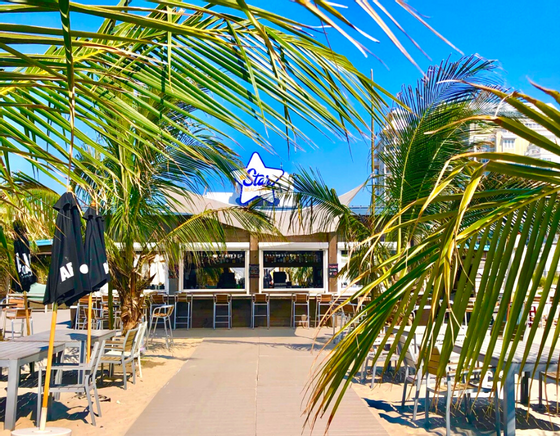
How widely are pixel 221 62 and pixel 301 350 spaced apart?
919 cm

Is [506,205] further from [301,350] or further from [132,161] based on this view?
[301,350]

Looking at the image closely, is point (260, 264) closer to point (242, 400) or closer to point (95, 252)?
point (242, 400)

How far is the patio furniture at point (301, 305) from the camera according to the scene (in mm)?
13570

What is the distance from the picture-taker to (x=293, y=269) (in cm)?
1664

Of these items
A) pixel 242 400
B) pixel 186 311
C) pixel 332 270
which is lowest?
pixel 242 400

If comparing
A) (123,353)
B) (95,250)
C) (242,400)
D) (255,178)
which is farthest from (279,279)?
(95,250)

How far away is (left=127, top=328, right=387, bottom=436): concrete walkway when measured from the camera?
5137 mm

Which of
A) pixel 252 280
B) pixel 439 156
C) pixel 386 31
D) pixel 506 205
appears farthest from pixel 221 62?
pixel 252 280

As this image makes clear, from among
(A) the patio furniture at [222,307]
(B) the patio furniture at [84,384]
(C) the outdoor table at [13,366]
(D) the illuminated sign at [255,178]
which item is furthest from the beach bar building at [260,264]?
(C) the outdoor table at [13,366]

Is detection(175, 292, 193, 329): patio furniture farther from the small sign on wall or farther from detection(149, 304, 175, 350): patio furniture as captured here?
the small sign on wall

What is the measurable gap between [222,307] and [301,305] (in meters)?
2.14

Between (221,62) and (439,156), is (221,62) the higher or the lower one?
the lower one

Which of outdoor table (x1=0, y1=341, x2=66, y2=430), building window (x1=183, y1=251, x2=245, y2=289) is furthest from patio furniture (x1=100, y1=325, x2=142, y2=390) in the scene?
building window (x1=183, y1=251, x2=245, y2=289)

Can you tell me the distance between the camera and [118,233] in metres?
8.45
